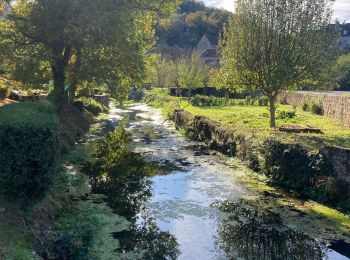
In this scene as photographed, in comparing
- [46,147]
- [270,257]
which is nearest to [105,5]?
[46,147]

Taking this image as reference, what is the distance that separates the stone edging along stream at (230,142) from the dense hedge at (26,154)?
10.3 meters

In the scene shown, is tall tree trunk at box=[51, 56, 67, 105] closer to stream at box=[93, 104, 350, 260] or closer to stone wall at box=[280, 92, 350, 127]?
stream at box=[93, 104, 350, 260]

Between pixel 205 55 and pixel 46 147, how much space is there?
92.4 metres

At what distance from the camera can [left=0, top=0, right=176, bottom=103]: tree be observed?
70.2 ft

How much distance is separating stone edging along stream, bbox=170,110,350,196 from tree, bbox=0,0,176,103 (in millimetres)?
6374

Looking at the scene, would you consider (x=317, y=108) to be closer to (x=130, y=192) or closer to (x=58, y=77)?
(x=58, y=77)

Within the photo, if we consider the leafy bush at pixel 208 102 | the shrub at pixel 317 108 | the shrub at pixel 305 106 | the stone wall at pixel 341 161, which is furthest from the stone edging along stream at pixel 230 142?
the shrub at pixel 305 106

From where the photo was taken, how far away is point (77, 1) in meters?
21.5

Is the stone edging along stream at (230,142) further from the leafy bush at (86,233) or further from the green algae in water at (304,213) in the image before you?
the leafy bush at (86,233)

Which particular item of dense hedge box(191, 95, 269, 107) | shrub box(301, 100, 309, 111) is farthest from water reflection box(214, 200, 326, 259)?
dense hedge box(191, 95, 269, 107)

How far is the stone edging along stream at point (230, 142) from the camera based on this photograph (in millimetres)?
14413

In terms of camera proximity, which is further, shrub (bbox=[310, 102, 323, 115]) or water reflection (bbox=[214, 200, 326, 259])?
shrub (bbox=[310, 102, 323, 115])

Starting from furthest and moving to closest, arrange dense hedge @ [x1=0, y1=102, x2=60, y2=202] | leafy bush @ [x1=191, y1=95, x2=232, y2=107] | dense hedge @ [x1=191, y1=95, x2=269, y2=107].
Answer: leafy bush @ [x1=191, y1=95, x2=232, y2=107] → dense hedge @ [x1=191, y1=95, x2=269, y2=107] → dense hedge @ [x1=0, y1=102, x2=60, y2=202]

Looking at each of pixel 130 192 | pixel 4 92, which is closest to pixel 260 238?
pixel 130 192
